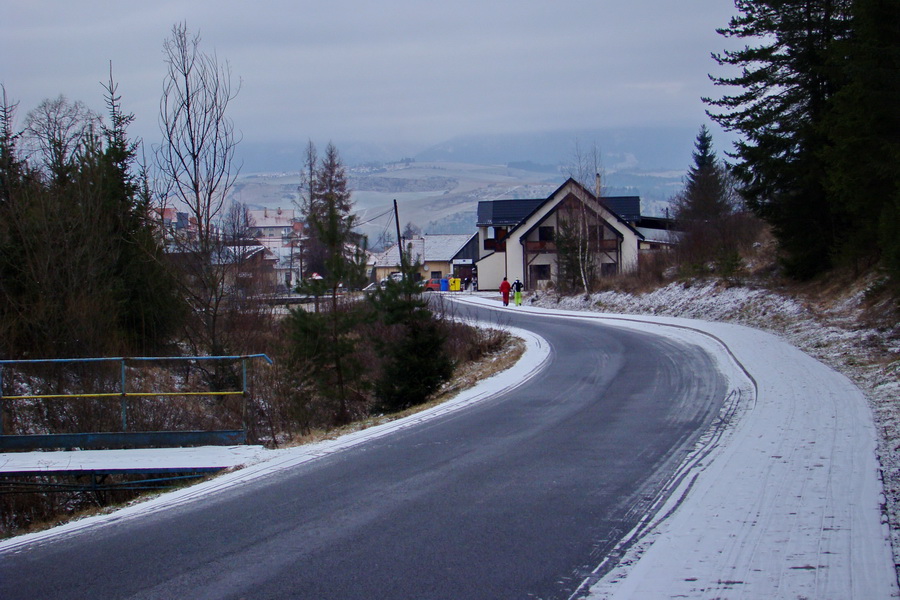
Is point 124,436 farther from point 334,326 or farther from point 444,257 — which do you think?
point 444,257

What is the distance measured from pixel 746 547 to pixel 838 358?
39.3 feet

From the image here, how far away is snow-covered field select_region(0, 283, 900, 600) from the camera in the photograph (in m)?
5.13

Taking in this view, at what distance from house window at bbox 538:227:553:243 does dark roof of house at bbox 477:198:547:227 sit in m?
11.1

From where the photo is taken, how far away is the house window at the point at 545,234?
63812 mm

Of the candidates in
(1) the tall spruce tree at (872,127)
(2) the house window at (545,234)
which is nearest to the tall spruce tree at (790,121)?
(1) the tall spruce tree at (872,127)

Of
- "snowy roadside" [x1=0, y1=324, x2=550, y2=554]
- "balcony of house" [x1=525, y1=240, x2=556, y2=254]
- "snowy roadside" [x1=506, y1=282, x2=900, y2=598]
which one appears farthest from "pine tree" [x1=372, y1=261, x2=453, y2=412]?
"balcony of house" [x1=525, y1=240, x2=556, y2=254]

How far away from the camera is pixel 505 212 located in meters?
76.6

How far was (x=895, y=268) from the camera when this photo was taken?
661 inches

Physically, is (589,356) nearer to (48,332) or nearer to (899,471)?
(899,471)

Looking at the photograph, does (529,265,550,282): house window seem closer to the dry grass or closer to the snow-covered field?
the dry grass

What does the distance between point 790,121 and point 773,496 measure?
75.0ft

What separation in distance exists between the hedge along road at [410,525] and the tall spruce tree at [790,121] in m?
18.0

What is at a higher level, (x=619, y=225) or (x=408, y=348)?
(x=619, y=225)

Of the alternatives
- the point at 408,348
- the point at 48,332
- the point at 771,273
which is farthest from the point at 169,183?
the point at 771,273
